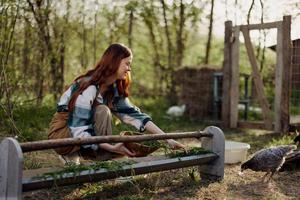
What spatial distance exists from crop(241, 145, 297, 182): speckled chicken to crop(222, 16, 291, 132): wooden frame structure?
3075 mm

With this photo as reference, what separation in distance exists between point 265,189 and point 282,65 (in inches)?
145

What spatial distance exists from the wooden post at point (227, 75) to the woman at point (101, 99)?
428 centimetres

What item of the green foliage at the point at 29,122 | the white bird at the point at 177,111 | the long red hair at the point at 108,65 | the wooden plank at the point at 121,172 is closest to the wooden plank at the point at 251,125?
the white bird at the point at 177,111

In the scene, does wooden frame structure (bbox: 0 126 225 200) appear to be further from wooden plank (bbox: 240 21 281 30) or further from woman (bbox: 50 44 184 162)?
wooden plank (bbox: 240 21 281 30)

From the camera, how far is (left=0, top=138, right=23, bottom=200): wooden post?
113 inches

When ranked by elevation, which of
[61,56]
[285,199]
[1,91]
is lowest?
[285,199]

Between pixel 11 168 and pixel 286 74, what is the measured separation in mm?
5357

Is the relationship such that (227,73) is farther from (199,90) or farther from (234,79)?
(199,90)

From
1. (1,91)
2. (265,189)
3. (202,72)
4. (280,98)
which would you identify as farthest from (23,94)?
(265,189)

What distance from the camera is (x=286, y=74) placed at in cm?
734

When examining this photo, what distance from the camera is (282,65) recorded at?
24.2 ft

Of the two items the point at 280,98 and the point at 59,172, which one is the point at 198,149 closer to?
the point at 59,172

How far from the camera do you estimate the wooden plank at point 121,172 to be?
9.96 ft

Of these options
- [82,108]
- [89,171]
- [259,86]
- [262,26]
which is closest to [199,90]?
[259,86]
